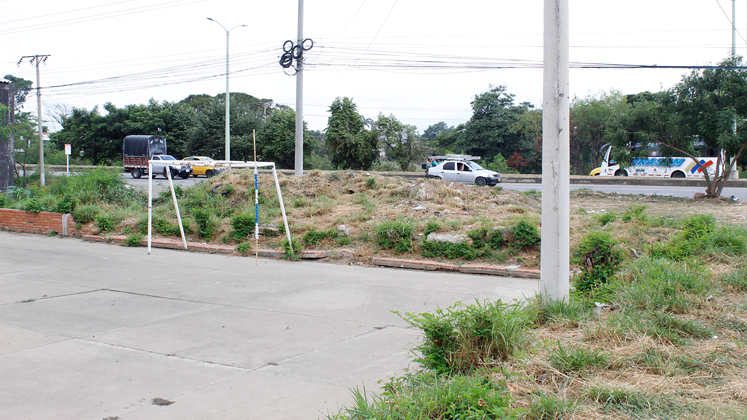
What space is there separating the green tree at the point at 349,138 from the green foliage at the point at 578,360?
1447 inches

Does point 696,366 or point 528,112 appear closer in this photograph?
point 696,366

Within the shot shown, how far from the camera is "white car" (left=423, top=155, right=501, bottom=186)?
27.8m

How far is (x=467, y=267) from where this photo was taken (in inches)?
378

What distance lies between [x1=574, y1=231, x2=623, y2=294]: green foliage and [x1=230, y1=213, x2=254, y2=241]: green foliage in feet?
→ 26.3

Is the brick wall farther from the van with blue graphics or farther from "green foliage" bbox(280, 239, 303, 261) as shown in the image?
the van with blue graphics

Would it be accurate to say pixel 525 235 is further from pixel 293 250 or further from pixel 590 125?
pixel 590 125

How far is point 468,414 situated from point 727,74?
19375 mm

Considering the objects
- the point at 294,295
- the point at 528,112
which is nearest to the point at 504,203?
the point at 294,295

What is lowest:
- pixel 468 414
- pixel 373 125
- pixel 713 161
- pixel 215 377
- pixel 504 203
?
pixel 215 377

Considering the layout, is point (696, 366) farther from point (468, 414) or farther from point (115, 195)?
point (115, 195)

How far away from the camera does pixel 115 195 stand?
659 inches

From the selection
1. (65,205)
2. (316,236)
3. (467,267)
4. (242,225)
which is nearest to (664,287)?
(467,267)

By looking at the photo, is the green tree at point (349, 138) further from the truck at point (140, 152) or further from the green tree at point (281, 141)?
the truck at point (140, 152)

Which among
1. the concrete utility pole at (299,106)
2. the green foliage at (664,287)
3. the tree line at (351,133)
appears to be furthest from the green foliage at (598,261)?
the tree line at (351,133)
